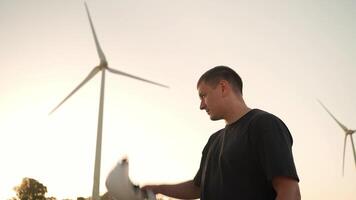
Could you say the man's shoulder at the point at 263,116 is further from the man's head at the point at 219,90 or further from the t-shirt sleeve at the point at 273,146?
the man's head at the point at 219,90

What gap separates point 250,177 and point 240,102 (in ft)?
3.71

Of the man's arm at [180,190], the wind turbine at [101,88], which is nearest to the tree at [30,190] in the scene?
the wind turbine at [101,88]

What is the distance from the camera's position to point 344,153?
28.4 m

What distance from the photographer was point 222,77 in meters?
4.93

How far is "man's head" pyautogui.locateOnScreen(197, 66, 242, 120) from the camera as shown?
474 centimetres

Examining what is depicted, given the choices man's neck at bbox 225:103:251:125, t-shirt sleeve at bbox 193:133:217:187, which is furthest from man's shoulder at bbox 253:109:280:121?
t-shirt sleeve at bbox 193:133:217:187

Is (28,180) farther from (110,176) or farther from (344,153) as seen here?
(110,176)

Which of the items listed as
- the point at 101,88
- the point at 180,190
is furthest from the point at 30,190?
the point at 180,190

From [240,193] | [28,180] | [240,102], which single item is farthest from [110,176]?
[28,180]

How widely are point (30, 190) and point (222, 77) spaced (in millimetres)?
83610

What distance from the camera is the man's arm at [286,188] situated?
362 cm

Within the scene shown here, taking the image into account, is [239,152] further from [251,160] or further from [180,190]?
[180,190]

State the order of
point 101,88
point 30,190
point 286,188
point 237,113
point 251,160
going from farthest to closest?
point 30,190, point 101,88, point 237,113, point 251,160, point 286,188

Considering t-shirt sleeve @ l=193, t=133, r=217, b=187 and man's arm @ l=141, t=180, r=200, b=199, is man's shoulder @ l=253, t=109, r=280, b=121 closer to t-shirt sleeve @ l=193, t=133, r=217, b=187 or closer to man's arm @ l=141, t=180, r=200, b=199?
t-shirt sleeve @ l=193, t=133, r=217, b=187
